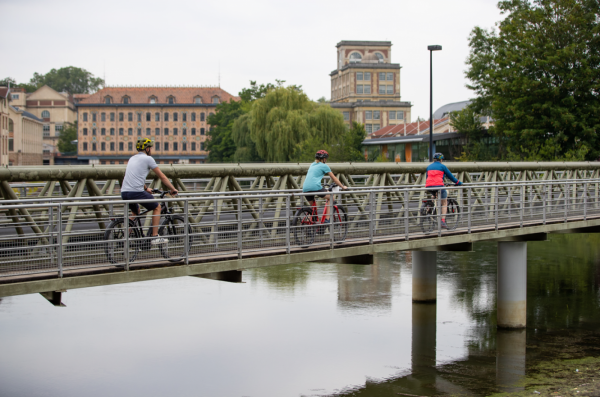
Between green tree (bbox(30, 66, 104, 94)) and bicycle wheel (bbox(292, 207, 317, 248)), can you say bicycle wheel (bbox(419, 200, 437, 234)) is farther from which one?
green tree (bbox(30, 66, 104, 94))

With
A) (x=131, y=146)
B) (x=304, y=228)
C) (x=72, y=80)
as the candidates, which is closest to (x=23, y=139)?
(x=131, y=146)

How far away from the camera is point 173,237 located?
37.1 feet

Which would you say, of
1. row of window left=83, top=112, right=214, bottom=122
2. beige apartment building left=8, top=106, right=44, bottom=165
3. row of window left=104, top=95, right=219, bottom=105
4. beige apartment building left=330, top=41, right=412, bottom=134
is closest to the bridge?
beige apartment building left=8, top=106, right=44, bottom=165

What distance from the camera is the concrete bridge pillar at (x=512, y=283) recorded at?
17.4 metres

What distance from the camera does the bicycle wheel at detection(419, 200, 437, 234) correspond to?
14984 millimetres

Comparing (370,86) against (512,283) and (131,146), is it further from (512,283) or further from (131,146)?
(512,283)

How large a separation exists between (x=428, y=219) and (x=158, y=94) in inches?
4789

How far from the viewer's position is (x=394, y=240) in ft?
46.3

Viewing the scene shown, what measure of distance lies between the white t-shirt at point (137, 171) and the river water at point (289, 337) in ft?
14.7

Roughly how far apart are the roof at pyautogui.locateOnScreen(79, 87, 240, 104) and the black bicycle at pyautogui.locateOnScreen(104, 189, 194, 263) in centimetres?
12181

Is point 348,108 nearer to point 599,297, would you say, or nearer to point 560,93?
point 560,93

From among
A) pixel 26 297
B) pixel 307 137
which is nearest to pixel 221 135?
pixel 307 137

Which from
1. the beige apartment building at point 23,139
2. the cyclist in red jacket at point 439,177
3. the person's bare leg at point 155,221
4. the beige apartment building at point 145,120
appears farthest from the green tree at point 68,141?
the person's bare leg at point 155,221

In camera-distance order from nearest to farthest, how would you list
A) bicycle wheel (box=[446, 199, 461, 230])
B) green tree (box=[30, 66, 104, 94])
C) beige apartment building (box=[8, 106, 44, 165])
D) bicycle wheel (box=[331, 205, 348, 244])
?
bicycle wheel (box=[331, 205, 348, 244])
bicycle wheel (box=[446, 199, 461, 230])
beige apartment building (box=[8, 106, 44, 165])
green tree (box=[30, 66, 104, 94])
